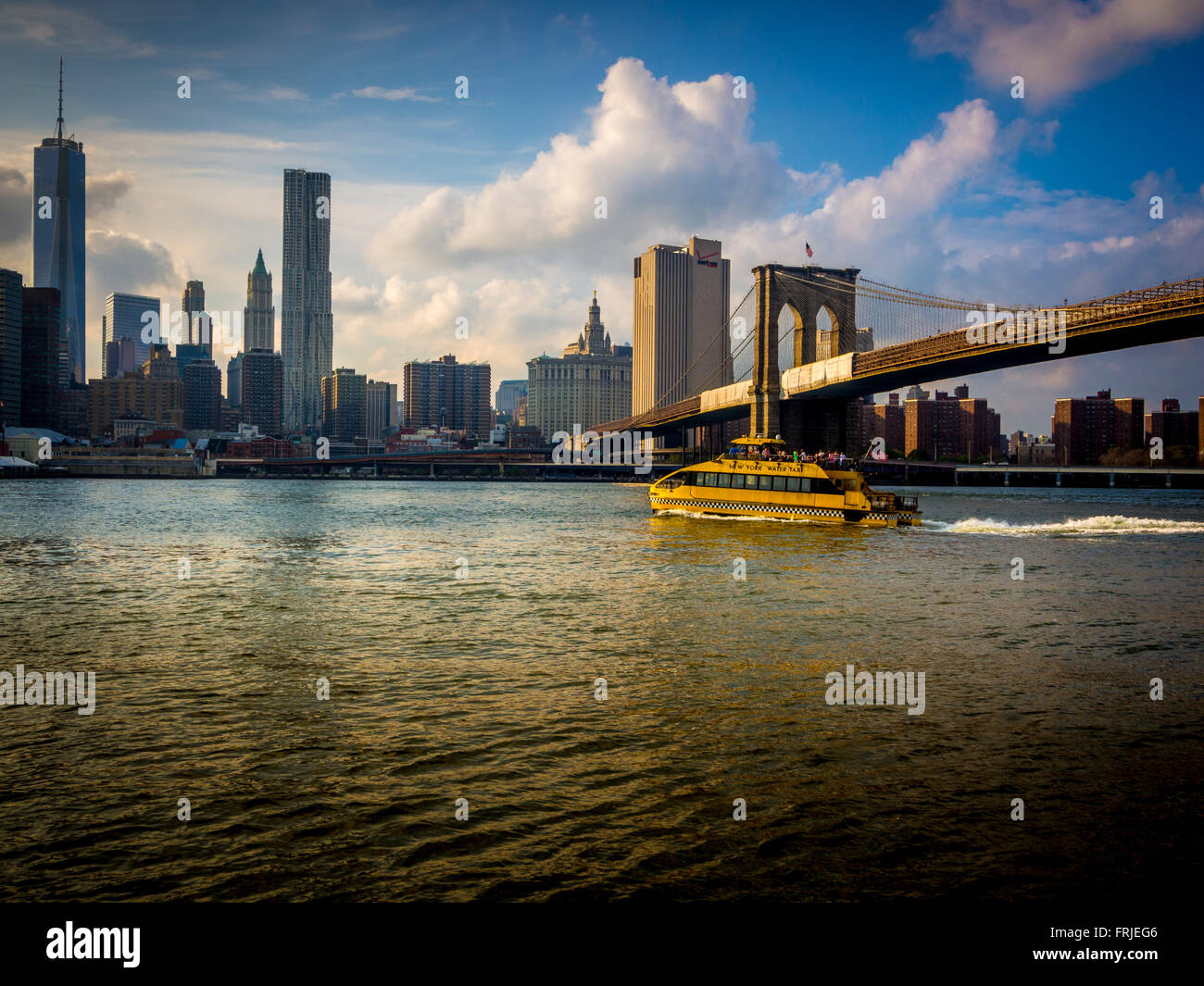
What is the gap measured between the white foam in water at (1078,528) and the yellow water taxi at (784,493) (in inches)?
105

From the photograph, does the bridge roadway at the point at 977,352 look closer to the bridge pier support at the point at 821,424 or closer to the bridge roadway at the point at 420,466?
the bridge pier support at the point at 821,424

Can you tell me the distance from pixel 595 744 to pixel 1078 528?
1772 inches

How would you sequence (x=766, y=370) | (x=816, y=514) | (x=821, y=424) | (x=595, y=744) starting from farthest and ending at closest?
1. (x=821, y=424)
2. (x=766, y=370)
3. (x=816, y=514)
4. (x=595, y=744)

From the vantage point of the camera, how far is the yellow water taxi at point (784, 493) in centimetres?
4606

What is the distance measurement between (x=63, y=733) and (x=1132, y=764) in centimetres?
1146

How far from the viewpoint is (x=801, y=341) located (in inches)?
3866

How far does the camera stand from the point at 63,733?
31.3ft

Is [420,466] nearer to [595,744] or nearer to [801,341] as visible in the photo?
[801,341]

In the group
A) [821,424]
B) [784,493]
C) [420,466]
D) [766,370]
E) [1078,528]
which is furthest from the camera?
[420,466]

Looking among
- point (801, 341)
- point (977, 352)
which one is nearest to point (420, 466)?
point (801, 341)

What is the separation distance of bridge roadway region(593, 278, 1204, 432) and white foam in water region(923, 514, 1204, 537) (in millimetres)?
11443

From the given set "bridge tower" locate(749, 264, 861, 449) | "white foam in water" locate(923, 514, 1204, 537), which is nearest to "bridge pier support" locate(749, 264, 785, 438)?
"bridge tower" locate(749, 264, 861, 449)
